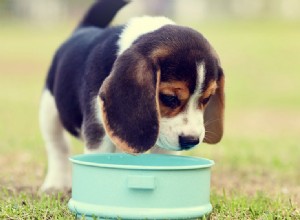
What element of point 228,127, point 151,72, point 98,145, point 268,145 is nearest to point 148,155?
point 98,145

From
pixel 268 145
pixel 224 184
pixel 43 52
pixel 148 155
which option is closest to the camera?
pixel 148 155

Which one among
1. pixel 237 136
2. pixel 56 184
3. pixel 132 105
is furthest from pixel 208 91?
pixel 237 136

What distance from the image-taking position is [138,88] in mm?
4719

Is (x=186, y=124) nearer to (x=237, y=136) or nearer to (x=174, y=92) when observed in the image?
(x=174, y=92)

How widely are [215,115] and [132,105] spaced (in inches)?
36.0

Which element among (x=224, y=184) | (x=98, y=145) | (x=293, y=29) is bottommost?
(x=224, y=184)

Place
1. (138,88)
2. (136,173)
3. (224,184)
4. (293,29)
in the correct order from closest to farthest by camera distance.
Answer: (136,173)
(138,88)
(224,184)
(293,29)

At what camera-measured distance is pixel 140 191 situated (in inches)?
170

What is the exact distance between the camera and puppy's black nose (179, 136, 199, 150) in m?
4.72

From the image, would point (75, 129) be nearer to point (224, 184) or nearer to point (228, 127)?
point (224, 184)

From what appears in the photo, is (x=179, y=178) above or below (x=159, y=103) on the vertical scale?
below

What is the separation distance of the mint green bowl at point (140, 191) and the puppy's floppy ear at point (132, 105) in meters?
0.37

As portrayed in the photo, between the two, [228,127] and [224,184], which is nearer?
[224,184]

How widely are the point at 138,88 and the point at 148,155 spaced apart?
0.65m
